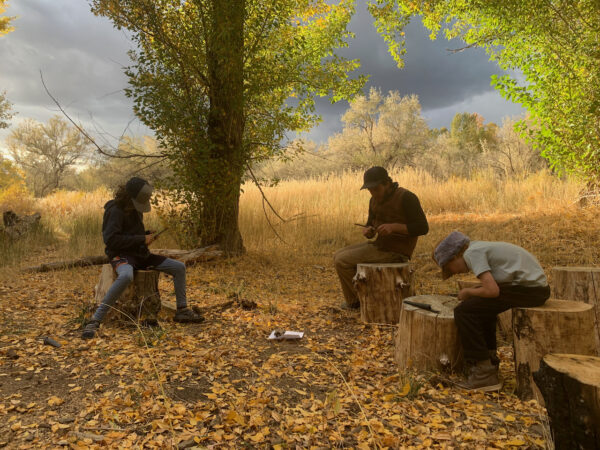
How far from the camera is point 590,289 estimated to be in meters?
3.78

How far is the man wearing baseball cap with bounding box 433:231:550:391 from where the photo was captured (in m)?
2.99

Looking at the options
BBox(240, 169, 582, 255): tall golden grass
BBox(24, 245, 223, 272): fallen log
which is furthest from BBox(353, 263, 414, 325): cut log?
BBox(240, 169, 582, 255): tall golden grass

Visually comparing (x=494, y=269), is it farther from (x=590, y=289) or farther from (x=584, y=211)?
(x=584, y=211)

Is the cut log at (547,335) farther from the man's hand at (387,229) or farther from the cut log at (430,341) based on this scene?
the man's hand at (387,229)

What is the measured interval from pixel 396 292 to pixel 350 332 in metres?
0.65

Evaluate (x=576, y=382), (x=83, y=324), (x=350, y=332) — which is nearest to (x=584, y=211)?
(x=350, y=332)

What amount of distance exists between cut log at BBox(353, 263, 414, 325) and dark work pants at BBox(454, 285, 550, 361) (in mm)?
1423

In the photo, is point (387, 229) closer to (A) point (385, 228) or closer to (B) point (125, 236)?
(A) point (385, 228)

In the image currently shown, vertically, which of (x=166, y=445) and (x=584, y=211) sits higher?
(x=584, y=211)

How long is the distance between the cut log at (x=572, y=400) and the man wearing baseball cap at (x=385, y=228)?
2.74 meters

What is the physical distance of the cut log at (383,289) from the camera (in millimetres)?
4637

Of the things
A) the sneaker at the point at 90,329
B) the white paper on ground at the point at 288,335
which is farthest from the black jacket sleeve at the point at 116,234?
the white paper on ground at the point at 288,335

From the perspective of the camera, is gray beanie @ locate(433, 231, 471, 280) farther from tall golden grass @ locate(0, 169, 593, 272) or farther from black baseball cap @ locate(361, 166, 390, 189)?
tall golden grass @ locate(0, 169, 593, 272)

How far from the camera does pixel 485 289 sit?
2932 millimetres
